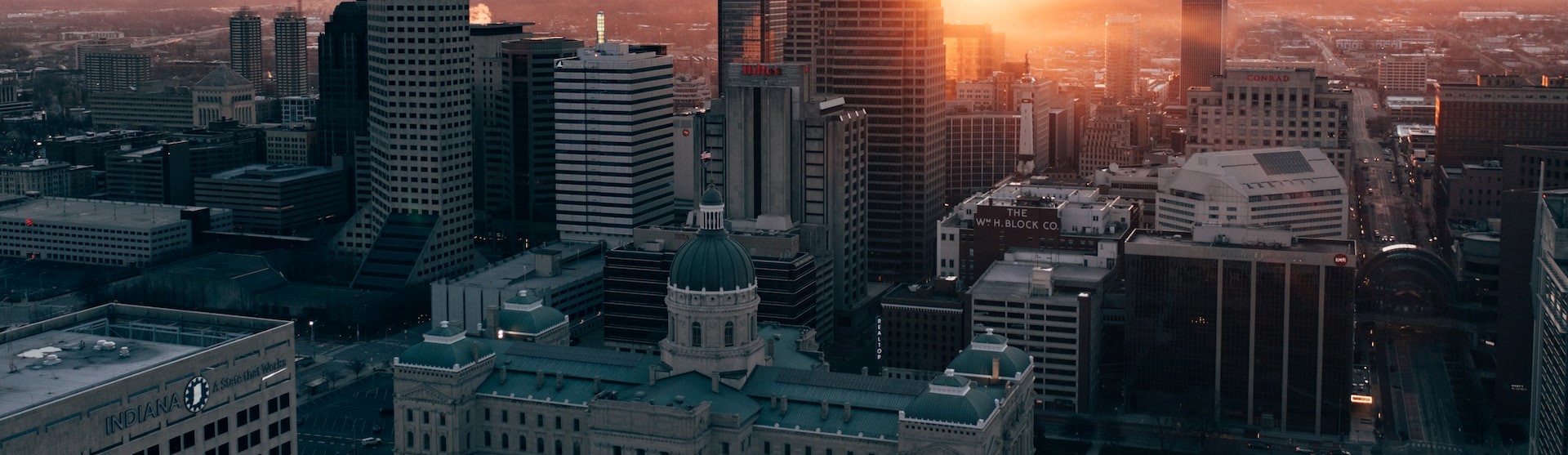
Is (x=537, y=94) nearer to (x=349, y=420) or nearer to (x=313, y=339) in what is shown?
(x=313, y=339)

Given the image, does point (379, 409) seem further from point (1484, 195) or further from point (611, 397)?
point (1484, 195)

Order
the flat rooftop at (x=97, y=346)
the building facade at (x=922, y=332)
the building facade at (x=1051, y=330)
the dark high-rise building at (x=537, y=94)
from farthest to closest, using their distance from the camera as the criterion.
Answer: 1. the dark high-rise building at (x=537, y=94)
2. the building facade at (x=922, y=332)
3. the building facade at (x=1051, y=330)
4. the flat rooftop at (x=97, y=346)

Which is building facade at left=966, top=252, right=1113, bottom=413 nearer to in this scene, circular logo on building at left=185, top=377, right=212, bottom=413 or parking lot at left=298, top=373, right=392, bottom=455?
parking lot at left=298, top=373, right=392, bottom=455

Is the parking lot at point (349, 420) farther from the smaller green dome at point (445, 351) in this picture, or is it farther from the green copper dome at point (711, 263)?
the green copper dome at point (711, 263)

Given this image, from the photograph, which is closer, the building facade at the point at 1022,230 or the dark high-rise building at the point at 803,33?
the building facade at the point at 1022,230

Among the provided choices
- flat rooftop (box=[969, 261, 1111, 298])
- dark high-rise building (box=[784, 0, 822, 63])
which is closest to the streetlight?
dark high-rise building (box=[784, 0, 822, 63])

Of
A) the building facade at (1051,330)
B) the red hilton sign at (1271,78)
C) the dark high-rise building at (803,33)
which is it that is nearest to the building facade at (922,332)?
the building facade at (1051,330)
